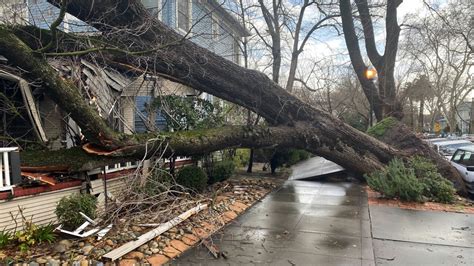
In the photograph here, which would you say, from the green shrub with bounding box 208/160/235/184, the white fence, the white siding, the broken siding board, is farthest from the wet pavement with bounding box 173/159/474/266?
the broken siding board

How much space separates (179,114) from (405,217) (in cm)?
538

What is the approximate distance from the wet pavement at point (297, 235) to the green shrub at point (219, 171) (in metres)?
1.59

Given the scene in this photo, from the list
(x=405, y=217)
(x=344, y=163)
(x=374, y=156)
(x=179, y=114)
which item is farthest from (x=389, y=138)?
(x=179, y=114)

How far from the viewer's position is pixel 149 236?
4.88 metres

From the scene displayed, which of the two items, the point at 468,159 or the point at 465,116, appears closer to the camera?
the point at 468,159

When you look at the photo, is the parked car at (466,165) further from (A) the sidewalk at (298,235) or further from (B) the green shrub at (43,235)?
(B) the green shrub at (43,235)

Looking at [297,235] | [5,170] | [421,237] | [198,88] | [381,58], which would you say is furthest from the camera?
[381,58]

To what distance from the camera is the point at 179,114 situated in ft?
28.0

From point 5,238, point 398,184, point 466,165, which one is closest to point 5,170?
point 5,238

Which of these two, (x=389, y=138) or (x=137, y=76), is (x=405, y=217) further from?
(x=137, y=76)

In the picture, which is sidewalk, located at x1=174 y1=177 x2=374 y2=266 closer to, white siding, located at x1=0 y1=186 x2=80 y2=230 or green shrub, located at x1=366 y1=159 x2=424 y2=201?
green shrub, located at x1=366 y1=159 x2=424 y2=201

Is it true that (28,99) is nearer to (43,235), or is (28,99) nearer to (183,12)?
(43,235)

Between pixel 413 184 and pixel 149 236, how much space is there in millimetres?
5691

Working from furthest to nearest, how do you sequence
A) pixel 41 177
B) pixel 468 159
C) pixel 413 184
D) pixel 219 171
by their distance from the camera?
pixel 468 159 < pixel 219 171 < pixel 413 184 < pixel 41 177
